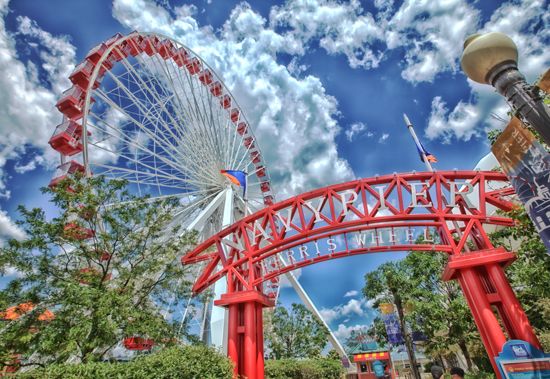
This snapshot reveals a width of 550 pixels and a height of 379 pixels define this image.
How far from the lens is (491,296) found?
949cm

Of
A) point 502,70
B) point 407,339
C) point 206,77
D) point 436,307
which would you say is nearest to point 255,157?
→ point 206,77

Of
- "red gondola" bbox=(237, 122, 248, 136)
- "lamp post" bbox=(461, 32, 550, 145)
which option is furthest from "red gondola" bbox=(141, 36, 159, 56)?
"lamp post" bbox=(461, 32, 550, 145)

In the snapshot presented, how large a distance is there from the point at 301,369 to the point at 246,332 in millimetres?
11914

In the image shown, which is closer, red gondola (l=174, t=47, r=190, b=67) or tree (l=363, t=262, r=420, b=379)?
tree (l=363, t=262, r=420, b=379)

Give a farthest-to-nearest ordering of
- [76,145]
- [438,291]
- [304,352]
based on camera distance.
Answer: [304,352] → [438,291] → [76,145]

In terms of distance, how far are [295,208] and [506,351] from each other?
7.74 metres

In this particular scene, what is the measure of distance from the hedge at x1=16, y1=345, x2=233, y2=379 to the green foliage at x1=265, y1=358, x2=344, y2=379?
10312mm

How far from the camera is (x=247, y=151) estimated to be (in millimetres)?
29516

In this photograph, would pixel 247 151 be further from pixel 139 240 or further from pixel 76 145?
pixel 139 240

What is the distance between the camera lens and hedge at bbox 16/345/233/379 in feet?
24.0

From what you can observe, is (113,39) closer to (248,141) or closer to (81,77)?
(81,77)

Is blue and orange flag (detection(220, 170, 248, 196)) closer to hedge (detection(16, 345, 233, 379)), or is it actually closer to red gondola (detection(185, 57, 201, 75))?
red gondola (detection(185, 57, 201, 75))

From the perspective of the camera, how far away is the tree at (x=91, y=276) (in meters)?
9.12

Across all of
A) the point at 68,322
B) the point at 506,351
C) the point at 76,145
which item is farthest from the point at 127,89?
the point at 506,351
